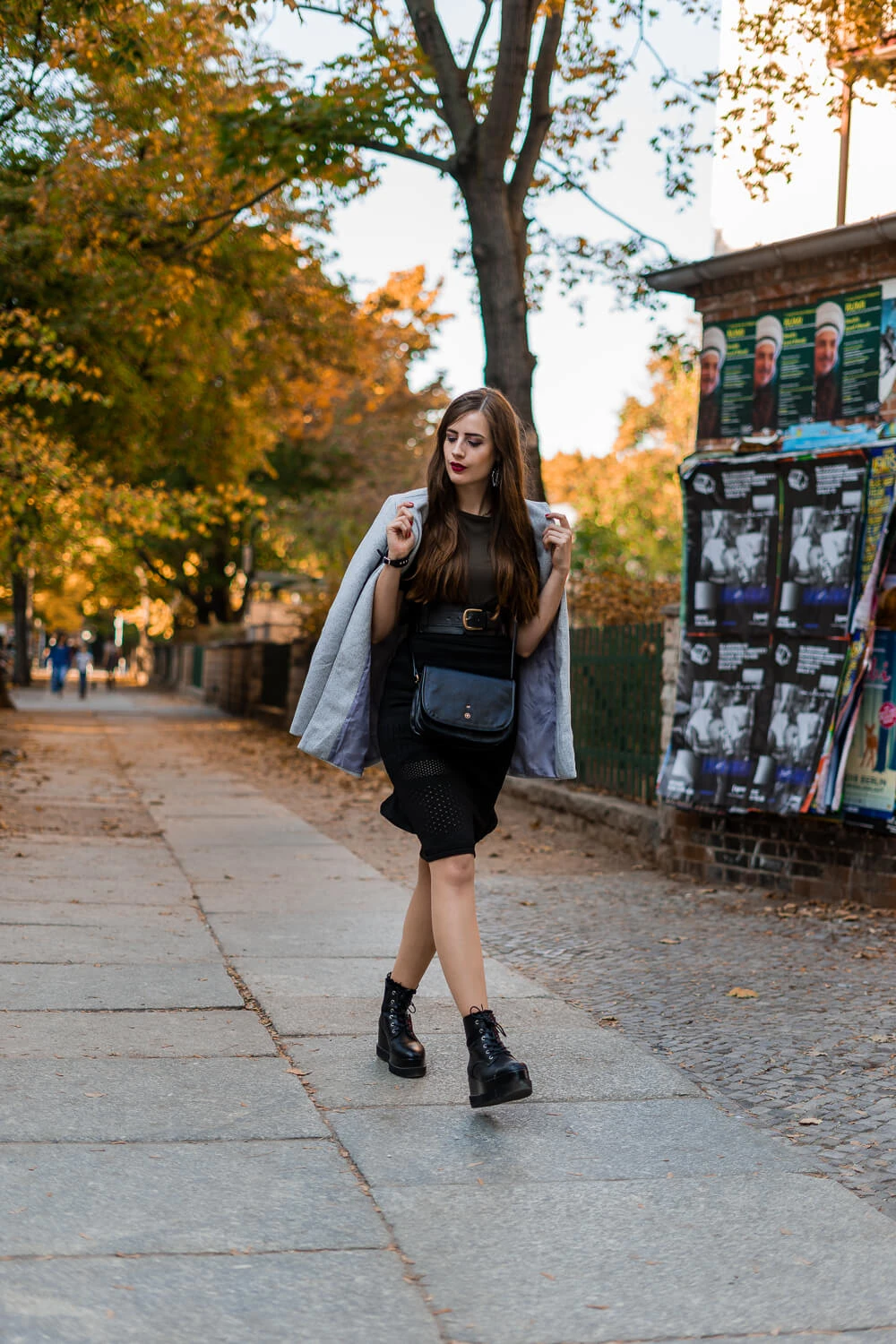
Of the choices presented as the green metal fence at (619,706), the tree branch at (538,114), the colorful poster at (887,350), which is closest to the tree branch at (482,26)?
the tree branch at (538,114)

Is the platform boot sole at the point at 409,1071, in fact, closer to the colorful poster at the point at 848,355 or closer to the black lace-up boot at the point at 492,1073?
the black lace-up boot at the point at 492,1073

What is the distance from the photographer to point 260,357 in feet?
72.6

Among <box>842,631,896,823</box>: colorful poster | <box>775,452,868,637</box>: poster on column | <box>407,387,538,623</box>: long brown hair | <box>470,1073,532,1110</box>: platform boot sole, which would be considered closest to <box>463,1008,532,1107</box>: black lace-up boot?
<box>470,1073,532,1110</box>: platform boot sole

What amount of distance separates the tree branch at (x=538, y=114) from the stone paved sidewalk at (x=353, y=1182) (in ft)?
29.7

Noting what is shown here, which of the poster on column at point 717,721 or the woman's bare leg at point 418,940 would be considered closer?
the woman's bare leg at point 418,940

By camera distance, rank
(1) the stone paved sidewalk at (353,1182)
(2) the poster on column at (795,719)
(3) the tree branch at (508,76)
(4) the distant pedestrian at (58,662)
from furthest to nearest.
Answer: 1. (4) the distant pedestrian at (58,662)
2. (3) the tree branch at (508,76)
3. (2) the poster on column at (795,719)
4. (1) the stone paved sidewalk at (353,1182)

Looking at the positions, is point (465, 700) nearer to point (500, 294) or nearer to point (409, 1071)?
point (409, 1071)

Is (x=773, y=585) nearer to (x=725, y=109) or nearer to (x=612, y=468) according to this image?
(x=725, y=109)

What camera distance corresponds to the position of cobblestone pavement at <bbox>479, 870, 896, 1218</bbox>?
440 centimetres

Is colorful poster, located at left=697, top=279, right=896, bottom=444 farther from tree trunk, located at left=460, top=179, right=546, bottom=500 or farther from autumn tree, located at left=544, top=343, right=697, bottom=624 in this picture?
autumn tree, located at left=544, top=343, right=697, bottom=624

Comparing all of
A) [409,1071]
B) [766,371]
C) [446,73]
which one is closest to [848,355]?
[766,371]

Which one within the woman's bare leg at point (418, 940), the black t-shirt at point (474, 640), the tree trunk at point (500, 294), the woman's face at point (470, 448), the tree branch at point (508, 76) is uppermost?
the tree branch at point (508, 76)

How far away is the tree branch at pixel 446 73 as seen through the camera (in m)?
12.7

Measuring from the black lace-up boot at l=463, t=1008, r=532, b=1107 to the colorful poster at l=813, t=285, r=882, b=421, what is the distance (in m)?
5.23
